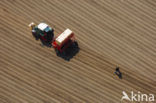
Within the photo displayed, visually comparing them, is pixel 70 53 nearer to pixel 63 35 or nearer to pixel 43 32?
pixel 63 35

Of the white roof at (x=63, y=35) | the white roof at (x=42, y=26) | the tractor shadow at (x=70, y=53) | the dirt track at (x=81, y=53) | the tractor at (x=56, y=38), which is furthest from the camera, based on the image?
the tractor shadow at (x=70, y=53)

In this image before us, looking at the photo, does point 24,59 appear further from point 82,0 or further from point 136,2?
point 136,2

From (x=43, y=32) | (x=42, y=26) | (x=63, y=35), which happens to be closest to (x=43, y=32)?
(x=43, y=32)

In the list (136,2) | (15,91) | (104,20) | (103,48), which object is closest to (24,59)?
(15,91)

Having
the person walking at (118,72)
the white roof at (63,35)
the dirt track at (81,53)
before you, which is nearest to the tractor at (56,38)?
the white roof at (63,35)

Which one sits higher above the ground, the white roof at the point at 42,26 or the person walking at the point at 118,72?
the white roof at the point at 42,26

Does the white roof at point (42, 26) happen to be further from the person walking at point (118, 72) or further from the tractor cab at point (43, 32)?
the person walking at point (118, 72)

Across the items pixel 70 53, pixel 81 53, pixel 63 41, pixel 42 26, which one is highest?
pixel 42 26
